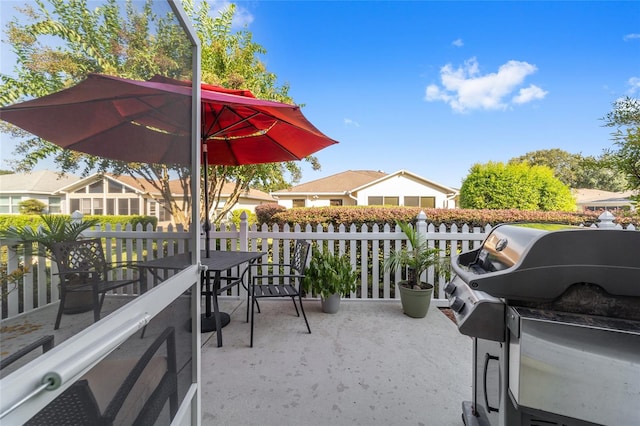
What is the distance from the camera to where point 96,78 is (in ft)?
2.57

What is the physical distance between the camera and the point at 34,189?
0.60 m

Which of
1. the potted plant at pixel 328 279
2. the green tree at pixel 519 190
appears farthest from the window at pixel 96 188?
the green tree at pixel 519 190

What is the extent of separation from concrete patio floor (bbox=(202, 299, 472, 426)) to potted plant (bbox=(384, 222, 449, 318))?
0.51ft

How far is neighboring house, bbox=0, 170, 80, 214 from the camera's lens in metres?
0.54

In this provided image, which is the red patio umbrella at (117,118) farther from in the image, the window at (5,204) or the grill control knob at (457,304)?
the grill control knob at (457,304)

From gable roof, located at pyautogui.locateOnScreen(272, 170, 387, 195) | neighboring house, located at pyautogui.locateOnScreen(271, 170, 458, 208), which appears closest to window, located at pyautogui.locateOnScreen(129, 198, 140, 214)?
neighboring house, located at pyautogui.locateOnScreen(271, 170, 458, 208)

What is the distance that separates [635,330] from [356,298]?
3119 mm

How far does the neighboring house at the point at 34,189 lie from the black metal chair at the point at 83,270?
0.11 metres

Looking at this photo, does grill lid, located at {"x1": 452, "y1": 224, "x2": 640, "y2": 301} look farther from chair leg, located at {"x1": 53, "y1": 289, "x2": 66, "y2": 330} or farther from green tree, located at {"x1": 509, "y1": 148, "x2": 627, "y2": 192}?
green tree, located at {"x1": 509, "y1": 148, "x2": 627, "y2": 192}

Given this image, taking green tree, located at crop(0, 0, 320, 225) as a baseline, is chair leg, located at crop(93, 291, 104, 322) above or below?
below

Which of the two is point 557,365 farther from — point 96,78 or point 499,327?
point 96,78

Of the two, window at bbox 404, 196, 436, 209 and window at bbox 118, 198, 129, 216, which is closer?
window at bbox 118, 198, 129, 216

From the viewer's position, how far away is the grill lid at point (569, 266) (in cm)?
98

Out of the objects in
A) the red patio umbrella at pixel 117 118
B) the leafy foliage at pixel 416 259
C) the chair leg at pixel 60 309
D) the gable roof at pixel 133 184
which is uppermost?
the red patio umbrella at pixel 117 118
